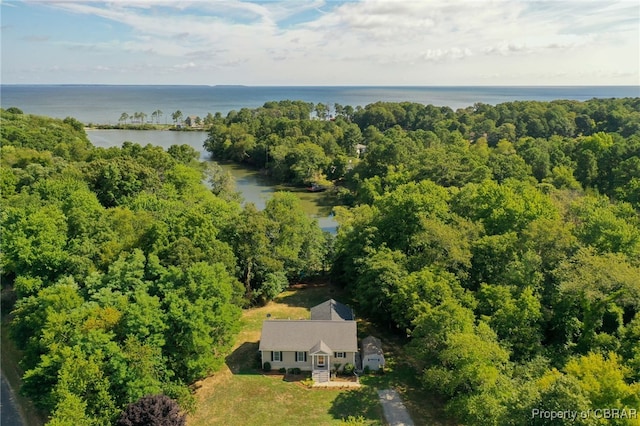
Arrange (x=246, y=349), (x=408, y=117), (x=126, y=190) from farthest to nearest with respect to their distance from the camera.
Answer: (x=408, y=117)
(x=126, y=190)
(x=246, y=349)

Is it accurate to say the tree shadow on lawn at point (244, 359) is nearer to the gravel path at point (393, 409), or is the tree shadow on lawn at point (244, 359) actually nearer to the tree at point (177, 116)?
the gravel path at point (393, 409)

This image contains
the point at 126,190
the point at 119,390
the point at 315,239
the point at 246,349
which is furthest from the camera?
the point at 126,190

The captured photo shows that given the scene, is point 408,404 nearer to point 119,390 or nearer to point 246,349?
point 246,349

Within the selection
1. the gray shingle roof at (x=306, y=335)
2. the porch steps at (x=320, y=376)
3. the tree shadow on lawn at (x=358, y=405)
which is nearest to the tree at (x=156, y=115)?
the gray shingle roof at (x=306, y=335)

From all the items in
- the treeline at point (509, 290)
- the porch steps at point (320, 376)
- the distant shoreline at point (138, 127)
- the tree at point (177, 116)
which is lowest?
the porch steps at point (320, 376)

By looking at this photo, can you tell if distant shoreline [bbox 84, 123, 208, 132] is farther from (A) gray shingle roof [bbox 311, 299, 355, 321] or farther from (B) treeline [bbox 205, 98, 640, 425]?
(A) gray shingle roof [bbox 311, 299, 355, 321]

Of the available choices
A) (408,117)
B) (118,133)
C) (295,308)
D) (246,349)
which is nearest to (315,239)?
(295,308)
